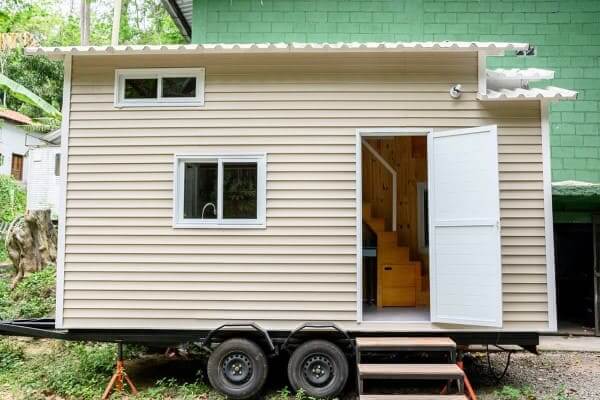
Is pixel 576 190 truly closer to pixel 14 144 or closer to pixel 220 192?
Answer: pixel 220 192

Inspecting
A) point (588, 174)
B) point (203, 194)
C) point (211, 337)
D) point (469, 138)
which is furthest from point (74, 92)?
point (588, 174)

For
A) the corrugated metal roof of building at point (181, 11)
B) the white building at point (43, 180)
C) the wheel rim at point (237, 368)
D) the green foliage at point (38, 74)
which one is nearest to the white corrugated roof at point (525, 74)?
the wheel rim at point (237, 368)

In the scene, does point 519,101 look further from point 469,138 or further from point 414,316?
point 414,316

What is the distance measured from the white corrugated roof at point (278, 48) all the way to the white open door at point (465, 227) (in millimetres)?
893

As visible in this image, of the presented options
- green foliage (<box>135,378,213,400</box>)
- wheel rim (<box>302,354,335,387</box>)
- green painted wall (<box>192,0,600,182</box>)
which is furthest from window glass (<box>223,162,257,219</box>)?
green painted wall (<box>192,0,600,182</box>)

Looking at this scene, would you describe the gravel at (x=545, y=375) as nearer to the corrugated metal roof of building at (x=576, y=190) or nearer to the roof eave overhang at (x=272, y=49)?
the corrugated metal roof of building at (x=576, y=190)

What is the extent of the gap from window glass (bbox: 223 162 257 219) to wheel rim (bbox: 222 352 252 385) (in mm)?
1494

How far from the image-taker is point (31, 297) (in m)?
7.93

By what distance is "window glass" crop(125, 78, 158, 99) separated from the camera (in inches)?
201

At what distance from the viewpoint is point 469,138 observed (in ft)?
15.4

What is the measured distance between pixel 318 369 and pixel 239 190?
210 cm

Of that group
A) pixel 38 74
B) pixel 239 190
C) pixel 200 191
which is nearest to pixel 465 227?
pixel 239 190

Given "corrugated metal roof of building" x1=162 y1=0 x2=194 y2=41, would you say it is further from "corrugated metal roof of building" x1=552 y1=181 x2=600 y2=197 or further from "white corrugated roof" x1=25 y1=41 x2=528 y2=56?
"corrugated metal roof of building" x1=552 y1=181 x2=600 y2=197

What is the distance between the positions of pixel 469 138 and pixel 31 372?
5.84 meters
